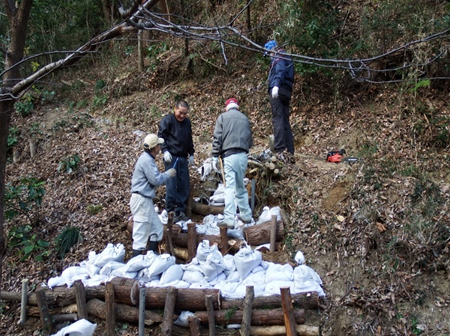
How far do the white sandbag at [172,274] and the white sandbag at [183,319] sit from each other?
1.73 ft

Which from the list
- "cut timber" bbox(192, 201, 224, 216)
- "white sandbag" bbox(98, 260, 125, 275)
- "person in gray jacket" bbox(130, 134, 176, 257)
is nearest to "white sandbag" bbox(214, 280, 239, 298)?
"person in gray jacket" bbox(130, 134, 176, 257)

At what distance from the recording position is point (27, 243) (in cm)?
763

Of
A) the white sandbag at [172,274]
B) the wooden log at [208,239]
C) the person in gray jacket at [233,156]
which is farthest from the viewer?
the person in gray jacket at [233,156]

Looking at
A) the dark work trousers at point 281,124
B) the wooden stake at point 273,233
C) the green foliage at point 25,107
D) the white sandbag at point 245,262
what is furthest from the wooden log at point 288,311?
the green foliage at point 25,107

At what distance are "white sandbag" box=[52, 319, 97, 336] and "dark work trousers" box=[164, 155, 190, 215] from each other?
241 cm

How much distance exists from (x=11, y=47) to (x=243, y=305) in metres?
4.12

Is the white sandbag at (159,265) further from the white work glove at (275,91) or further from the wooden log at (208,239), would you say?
the white work glove at (275,91)

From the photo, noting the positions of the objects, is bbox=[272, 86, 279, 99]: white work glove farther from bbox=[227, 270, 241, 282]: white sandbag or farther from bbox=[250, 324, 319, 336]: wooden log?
bbox=[250, 324, 319, 336]: wooden log

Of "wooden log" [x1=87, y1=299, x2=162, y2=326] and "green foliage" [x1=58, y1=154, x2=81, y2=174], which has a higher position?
"green foliage" [x1=58, y1=154, x2=81, y2=174]

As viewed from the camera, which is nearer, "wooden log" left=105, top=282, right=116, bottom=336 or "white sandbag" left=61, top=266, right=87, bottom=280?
"wooden log" left=105, top=282, right=116, bottom=336

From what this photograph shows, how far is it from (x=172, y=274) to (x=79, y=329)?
1.39 meters

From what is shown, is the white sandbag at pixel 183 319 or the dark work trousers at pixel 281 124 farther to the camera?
the dark work trousers at pixel 281 124

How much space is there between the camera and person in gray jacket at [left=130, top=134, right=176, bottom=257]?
6545 mm

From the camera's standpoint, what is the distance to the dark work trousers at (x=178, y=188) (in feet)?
24.7
